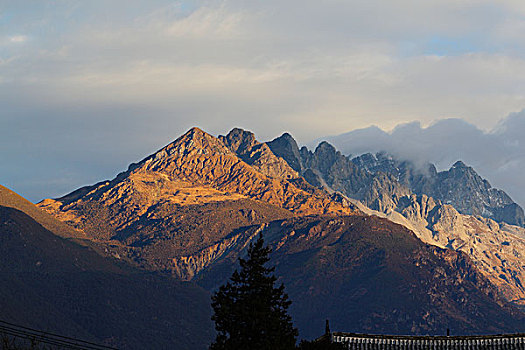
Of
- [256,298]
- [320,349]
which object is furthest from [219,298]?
[320,349]

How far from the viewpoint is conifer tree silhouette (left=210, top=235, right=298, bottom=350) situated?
83.0 metres

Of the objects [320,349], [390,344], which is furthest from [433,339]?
[320,349]

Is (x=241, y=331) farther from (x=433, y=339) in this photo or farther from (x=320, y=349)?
(x=433, y=339)

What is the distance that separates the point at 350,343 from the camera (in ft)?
303

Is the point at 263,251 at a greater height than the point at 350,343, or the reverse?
the point at 263,251

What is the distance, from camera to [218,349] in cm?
8256

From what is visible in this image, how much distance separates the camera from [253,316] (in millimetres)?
83250

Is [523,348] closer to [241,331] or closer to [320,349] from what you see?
[320,349]

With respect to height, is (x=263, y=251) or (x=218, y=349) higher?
(x=263, y=251)

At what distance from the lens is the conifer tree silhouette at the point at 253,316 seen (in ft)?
272

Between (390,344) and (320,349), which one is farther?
(390,344)

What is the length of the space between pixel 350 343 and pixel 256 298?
14.6m

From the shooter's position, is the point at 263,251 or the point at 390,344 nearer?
the point at 263,251

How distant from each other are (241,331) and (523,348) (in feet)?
100
